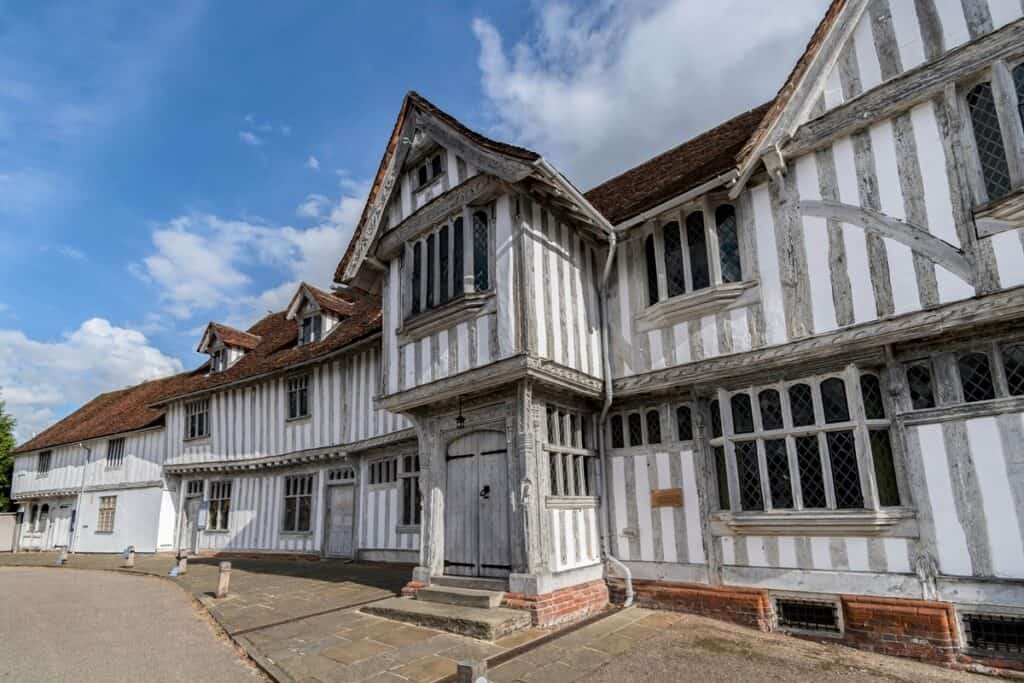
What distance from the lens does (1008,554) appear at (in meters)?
5.58

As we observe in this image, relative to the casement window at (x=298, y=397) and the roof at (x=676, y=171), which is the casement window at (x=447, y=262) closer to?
the roof at (x=676, y=171)

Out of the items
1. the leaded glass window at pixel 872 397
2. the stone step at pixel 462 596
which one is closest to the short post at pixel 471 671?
the stone step at pixel 462 596

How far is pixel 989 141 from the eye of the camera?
6117 millimetres

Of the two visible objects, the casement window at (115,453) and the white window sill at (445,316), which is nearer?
the white window sill at (445,316)

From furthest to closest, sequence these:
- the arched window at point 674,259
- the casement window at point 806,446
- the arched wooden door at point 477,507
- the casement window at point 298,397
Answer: the casement window at point 298,397 → the arched window at point 674,259 → the arched wooden door at point 477,507 → the casement window at point 806,446

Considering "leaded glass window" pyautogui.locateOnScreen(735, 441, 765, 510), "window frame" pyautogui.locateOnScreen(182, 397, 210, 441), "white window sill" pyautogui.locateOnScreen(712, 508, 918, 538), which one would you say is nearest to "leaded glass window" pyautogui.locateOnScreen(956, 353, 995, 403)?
"white window sill" pyautogui.locateOnScreen(712, 508, 918, 538)

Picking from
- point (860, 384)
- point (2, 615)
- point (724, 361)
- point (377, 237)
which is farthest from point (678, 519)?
point (2, 615)

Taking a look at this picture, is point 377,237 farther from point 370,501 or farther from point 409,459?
point 370,501

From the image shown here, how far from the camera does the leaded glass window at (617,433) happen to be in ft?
28.9

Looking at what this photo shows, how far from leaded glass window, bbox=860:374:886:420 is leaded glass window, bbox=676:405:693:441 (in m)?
2.18

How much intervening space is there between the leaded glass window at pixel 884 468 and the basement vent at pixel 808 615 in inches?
55.4

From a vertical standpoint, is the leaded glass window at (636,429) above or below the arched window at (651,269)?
below

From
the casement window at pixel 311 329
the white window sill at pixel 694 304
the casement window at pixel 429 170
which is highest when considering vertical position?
the casement window at pixel 429 170

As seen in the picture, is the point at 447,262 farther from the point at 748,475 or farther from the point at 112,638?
the point at 112,638
